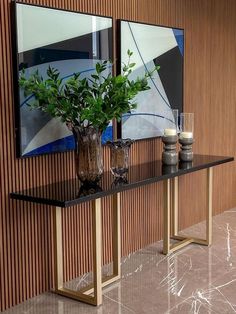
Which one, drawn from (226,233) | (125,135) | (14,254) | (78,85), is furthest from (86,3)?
(226,233)

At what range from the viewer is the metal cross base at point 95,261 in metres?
2.93

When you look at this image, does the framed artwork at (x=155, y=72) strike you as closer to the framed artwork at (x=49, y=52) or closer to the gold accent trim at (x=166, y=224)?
the framed artwork at (x=49, y=52)

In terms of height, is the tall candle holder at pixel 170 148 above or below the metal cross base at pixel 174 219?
above

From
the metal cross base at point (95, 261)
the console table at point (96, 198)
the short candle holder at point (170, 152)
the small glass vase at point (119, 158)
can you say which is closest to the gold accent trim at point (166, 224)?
the console table at point (96, 198)

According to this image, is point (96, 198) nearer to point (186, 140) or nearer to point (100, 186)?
point (100, 186)

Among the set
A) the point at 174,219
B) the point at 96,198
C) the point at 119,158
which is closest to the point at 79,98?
the point at 119,158

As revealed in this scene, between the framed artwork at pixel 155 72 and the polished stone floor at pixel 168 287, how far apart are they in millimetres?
1021

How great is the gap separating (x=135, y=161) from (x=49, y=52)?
4.06 feet

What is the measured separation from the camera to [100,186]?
291 centimetres

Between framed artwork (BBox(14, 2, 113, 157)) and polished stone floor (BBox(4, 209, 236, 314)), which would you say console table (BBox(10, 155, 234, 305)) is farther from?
framed artwork (BBox(14, 2, 113, 157))

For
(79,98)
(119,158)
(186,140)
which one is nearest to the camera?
(79,98)

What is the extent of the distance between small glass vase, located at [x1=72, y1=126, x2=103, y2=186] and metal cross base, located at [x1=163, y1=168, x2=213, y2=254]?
3.32ft

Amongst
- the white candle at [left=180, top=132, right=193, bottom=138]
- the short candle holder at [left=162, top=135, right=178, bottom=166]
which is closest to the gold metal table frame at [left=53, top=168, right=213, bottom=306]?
the short candle holder at [left=162, top=135, right=178, bottom=166]

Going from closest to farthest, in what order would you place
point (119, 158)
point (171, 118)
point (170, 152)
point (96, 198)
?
point (96, 198) → point (119, 158) → point (170, 152) → point (171, 118)
